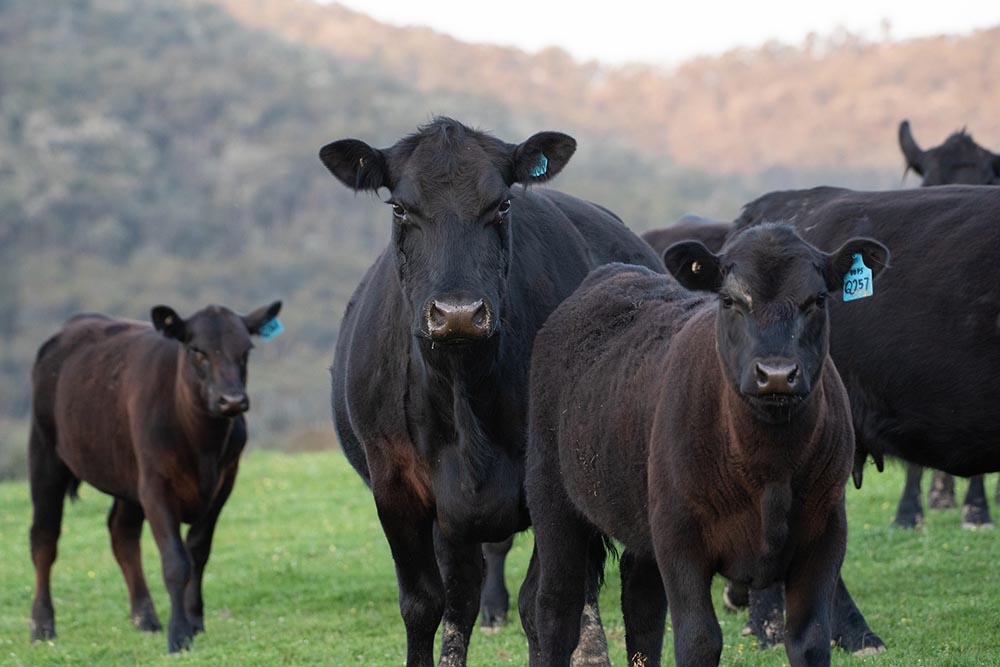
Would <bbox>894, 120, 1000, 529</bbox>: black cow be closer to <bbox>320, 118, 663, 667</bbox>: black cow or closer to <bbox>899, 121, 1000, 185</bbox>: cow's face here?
<bbox>899, 121, 1000, 185</bbox>: cow's face

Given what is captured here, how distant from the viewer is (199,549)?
12.1 meters

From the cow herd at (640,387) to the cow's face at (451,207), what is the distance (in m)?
0.01

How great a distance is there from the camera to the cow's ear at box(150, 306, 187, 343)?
12.0 m

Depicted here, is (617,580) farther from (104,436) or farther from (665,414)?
(665,414)

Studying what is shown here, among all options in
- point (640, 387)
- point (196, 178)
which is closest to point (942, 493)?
point (640, 387)

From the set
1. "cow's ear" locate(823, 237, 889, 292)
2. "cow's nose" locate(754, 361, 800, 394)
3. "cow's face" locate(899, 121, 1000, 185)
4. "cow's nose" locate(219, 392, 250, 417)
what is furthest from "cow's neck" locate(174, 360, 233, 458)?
"cow's nose" locate(754, 361, 800, 394)

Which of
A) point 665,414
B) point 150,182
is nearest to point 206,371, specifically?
point 665,414

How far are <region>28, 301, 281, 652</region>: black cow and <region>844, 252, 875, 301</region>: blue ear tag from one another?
6.58 metres

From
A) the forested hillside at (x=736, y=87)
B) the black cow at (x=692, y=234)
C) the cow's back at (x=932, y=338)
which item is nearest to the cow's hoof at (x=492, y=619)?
the black cow at (x=692, y=234)

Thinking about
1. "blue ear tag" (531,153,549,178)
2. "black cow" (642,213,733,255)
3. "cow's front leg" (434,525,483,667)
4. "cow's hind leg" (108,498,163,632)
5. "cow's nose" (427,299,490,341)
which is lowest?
"cow's hind leg" (108,498,163,632)

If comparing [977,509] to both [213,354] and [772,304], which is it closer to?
[213,354]

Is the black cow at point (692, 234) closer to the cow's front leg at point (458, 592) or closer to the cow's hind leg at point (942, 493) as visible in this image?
the cow's hind leg at point (942, 493)

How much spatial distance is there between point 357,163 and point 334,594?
5799mm

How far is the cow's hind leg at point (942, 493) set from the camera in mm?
13438
